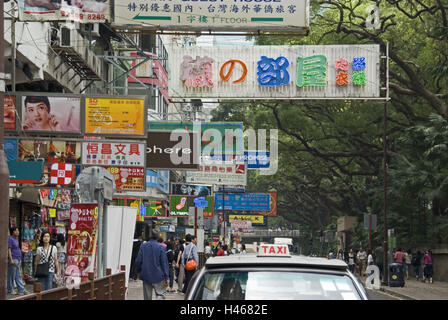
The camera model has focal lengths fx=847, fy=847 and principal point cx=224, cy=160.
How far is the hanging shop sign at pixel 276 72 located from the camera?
33.4 metres

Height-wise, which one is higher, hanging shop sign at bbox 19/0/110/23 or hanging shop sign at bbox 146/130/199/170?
hanging shop sign at bbox 19/0/110/23

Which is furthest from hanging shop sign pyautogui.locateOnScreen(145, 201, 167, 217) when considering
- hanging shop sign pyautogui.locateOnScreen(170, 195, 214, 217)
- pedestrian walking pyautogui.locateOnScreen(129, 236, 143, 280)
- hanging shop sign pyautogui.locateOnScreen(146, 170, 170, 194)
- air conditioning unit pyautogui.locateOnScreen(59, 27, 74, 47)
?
air conditioning unit pyautogui.locateOnScreen(59, 27, 74, 47)

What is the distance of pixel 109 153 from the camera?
2280 centimetres

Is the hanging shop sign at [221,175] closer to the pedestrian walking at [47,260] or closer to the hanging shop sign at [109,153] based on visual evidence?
the hanging shop sign at [109,153]

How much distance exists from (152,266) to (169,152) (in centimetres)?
975

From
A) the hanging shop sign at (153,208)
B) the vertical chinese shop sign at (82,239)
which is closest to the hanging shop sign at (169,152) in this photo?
the vertical chinese shop sign at (82,239)

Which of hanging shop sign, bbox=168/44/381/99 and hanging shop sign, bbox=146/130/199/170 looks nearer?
hanging shop sign, bbox=146/130/199/170

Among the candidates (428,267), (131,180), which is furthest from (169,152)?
(428,267)

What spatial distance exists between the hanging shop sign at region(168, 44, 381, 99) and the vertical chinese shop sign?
753 inches

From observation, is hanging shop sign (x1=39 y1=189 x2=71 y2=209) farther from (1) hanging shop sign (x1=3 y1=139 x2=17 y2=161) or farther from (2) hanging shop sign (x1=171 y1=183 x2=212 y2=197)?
(2) hanging shop sign (x1=171 y1=183 x2=212 y2=197)

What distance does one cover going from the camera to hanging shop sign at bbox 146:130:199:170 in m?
26.6

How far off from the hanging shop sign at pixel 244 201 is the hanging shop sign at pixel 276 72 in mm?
35274

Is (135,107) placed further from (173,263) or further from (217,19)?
(173,263)

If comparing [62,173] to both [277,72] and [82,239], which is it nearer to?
[82,239]
